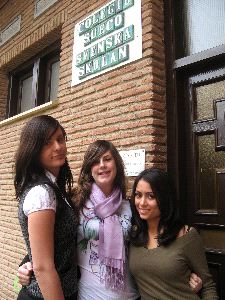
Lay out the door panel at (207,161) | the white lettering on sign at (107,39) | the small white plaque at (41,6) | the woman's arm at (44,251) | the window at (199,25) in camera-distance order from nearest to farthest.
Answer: the woman's arm at (44,251) < the door panel at (207,161) < the window at (199,25) < the white lettering on sign at (107,39) < the small white plaque at (41,6)

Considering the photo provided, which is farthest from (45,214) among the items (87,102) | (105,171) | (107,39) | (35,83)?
(35,83)

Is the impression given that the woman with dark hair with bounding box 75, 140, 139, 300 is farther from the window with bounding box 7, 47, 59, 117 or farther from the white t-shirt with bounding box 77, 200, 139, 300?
A: the window with bounding box 7, 47, 59, 117

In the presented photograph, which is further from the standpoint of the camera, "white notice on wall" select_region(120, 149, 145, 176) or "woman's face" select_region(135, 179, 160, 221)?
"white notice on wall" select_region(120, 149, 145, 176)

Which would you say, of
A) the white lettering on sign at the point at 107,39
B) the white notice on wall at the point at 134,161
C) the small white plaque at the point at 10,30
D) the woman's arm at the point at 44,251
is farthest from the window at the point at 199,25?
the small white plaque at the point at 10,30

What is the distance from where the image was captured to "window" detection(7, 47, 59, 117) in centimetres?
529

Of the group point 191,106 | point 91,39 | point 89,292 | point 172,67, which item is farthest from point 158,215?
point 91,39

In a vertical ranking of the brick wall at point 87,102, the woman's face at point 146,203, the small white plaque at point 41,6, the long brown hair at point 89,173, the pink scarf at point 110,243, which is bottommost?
the pink scarf at point 110,243

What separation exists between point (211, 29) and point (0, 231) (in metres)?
4.28

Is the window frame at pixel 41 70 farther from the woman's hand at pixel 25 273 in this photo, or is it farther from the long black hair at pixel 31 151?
the woman's hand at pixel 25 273

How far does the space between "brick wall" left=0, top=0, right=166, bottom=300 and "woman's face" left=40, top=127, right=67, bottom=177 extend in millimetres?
1172

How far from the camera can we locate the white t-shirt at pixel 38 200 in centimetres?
170

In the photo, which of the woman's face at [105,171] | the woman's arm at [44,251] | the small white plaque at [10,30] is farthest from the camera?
the small white plaque at [10,30]

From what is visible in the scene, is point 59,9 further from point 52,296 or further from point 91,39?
point 52,296

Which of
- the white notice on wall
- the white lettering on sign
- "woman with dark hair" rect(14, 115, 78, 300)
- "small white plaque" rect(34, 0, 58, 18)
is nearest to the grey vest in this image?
"woman with dark hair" rect(14, 115, 78, 300)
